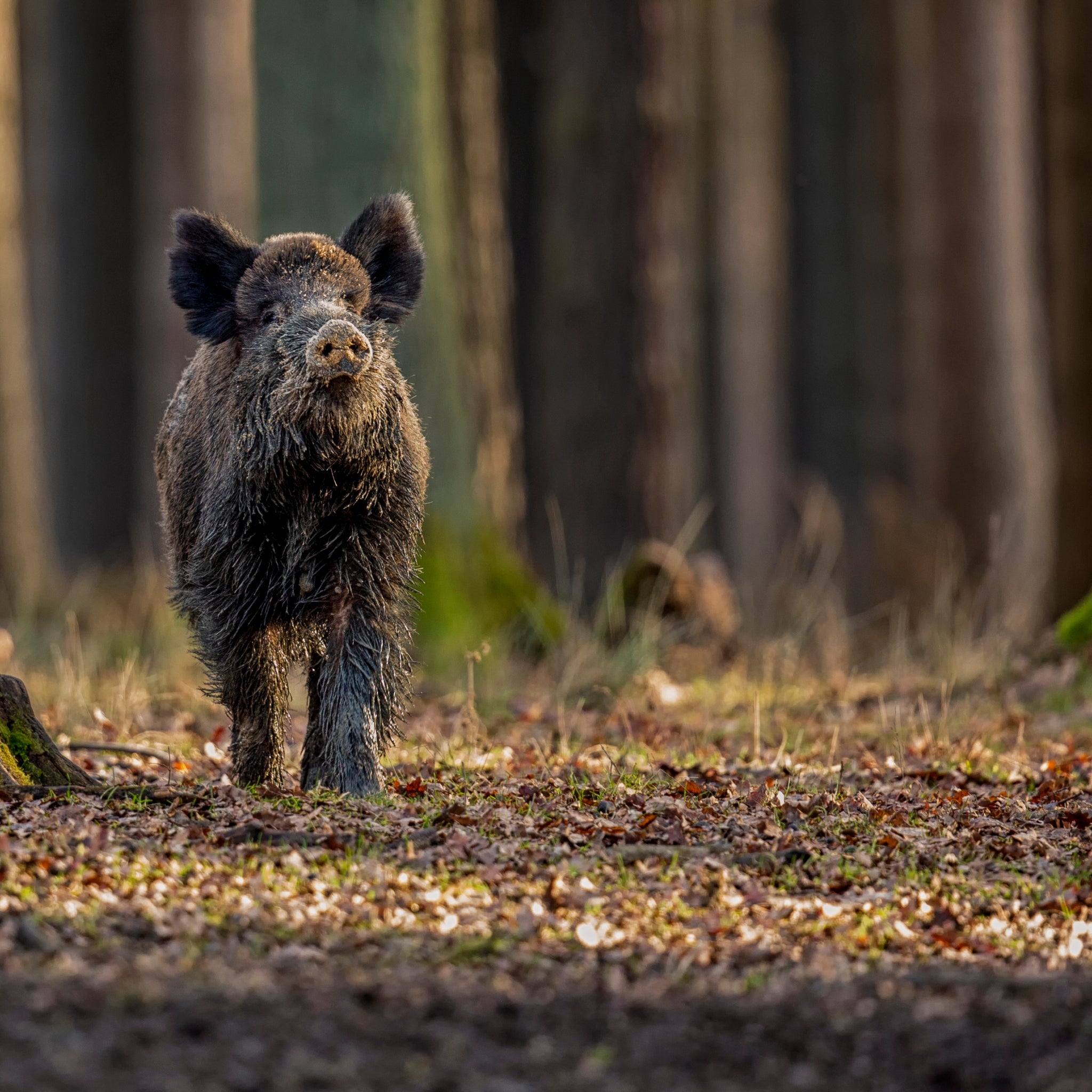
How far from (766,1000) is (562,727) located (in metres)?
3.66

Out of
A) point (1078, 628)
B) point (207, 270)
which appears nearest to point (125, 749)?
point (207, 270)

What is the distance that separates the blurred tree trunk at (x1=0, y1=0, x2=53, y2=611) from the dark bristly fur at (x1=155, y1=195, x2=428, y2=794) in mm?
7109

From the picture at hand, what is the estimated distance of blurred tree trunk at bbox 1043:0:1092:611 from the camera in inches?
458

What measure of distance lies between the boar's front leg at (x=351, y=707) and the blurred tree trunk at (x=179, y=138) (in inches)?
423

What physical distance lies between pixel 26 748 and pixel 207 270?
2010 millimetres

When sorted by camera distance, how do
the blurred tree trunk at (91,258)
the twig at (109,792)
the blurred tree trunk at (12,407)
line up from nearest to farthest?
the twig at (109,792)
the blurred tree trunk at (12,407)
the blurred tree trunk at (91,258)

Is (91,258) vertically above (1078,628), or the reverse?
(91,258)

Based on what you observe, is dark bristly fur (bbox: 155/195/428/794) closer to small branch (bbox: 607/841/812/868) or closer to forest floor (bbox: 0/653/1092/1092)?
forest floor (bbox: 0/653/1092/1092)

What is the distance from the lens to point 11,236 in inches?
513

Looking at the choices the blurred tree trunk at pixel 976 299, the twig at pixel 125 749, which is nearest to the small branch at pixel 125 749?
the twig at pixel 125 749

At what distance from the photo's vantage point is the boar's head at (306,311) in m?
5.55

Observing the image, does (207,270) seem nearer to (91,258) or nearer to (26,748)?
(26,748)

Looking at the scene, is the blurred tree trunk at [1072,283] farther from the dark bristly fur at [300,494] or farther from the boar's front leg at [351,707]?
A: the boar's front leg at [351,707]

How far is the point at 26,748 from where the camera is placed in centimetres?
559
